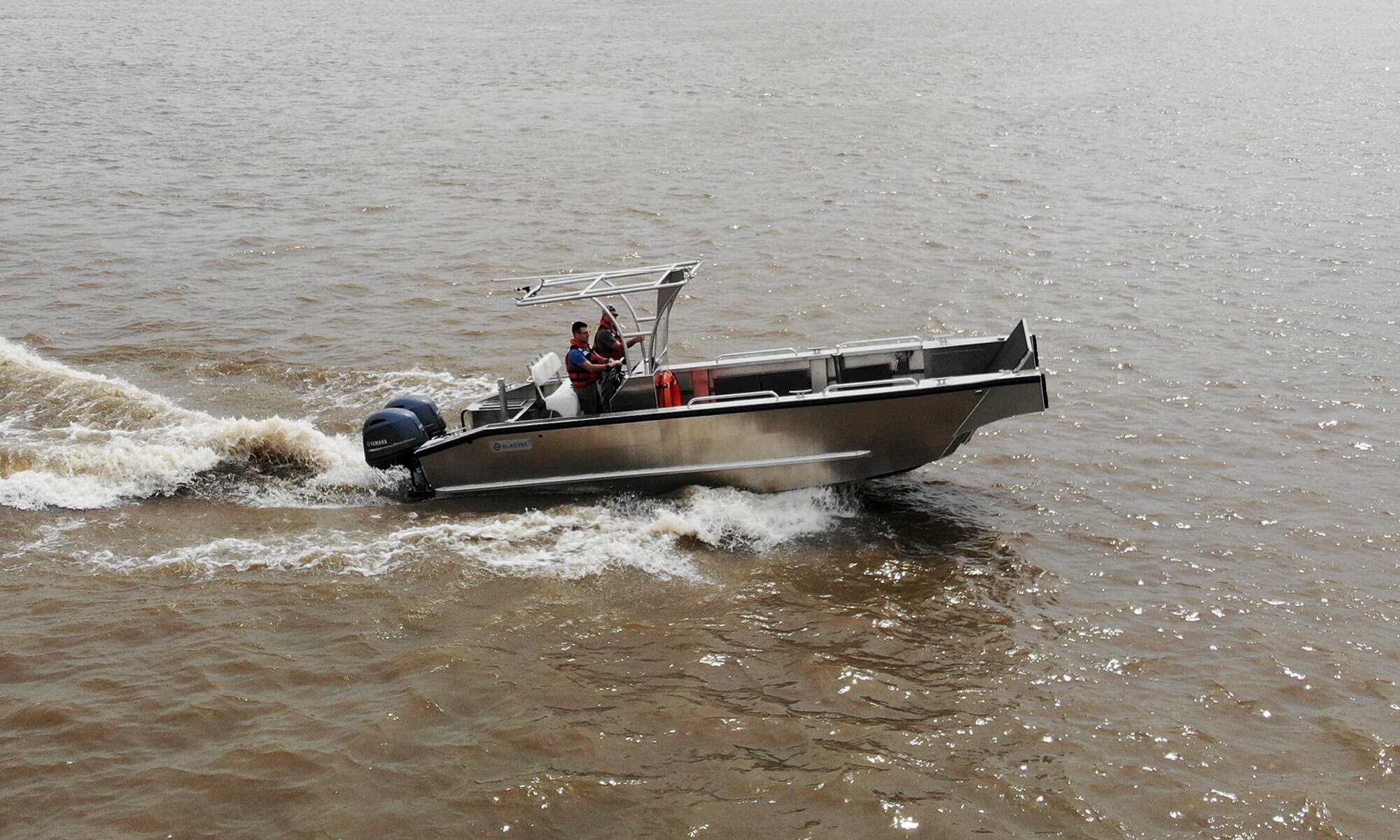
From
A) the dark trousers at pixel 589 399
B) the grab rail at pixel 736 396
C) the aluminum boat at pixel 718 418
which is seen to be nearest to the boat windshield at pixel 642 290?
A: the aluminum boat at pixel 718 418

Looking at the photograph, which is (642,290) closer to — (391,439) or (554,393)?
(554,393)

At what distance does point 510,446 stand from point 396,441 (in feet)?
4.07

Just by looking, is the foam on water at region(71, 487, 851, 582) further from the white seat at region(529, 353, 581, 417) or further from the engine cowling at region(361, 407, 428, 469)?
the white seat at region(529, 353, 581, 417)

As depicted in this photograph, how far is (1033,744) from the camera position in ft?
24.7

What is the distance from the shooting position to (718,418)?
10141 millimetres

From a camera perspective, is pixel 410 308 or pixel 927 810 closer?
pixel 927 810

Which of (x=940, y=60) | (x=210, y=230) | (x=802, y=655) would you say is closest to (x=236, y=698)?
(x=802, y=655)

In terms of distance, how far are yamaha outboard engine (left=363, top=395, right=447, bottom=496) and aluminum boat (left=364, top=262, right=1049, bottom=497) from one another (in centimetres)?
1

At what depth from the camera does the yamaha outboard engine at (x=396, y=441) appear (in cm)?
1098

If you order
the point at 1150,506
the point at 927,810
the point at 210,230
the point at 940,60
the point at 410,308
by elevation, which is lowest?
the point at 927,810

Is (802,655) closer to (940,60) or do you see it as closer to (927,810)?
(927,810)

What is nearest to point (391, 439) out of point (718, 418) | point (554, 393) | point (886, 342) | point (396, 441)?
point (396, 441)

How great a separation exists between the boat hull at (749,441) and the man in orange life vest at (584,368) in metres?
0.50

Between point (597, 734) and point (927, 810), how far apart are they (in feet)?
7.25
